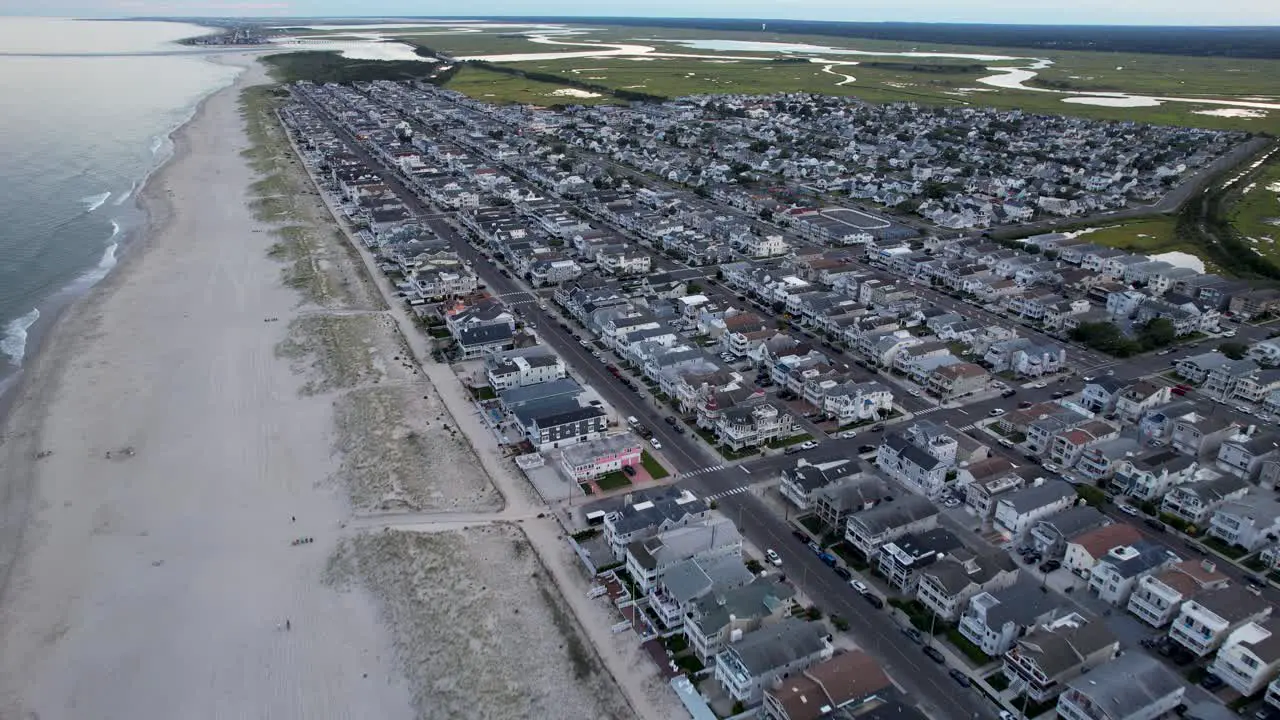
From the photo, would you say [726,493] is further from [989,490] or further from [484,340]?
[484,340]

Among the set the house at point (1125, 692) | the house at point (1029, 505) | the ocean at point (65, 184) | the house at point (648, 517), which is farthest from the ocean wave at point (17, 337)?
the house at point (1125, 692)

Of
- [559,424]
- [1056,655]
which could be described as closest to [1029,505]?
[1056,655]

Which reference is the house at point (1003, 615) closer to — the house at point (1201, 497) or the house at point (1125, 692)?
the house at point (1125, 692)

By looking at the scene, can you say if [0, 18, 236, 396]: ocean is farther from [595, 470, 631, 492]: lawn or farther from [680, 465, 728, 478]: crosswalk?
[680, 465, 728, 478]: crosswalk

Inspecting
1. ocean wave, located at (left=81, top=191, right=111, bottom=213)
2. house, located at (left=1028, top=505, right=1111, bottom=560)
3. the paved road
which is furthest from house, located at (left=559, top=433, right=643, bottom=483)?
ocean wave, located at (left=81, top=191, right=111, bottom=213)

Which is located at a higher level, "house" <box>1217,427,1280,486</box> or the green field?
the green field
